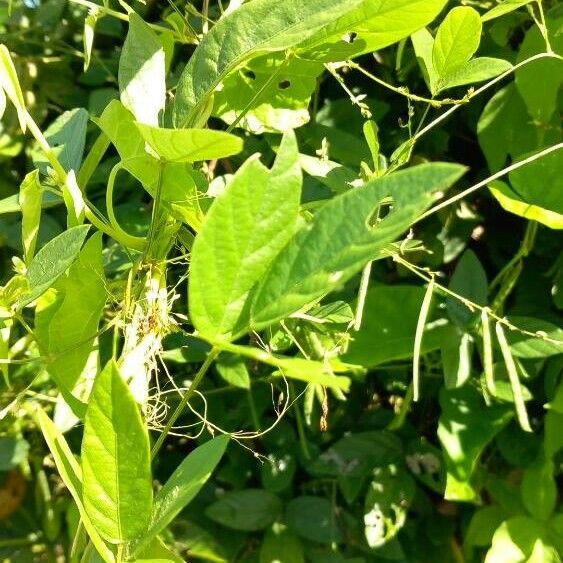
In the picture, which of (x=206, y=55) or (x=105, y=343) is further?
(x=105, y=343)

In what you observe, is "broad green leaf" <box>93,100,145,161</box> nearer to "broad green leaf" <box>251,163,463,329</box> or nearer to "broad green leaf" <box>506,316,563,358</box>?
"broad green leaf" <box>251,163,463,329</box>

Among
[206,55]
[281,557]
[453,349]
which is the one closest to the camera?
[206,55]

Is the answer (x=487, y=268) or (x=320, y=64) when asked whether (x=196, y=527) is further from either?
(x=320, y=64)

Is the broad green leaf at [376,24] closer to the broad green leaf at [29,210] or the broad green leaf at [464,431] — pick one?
the broad green leaf at [29,210]

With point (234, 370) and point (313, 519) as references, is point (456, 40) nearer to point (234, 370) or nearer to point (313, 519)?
point (234, 370)

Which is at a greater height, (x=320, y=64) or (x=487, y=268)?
(x=320, y=64)

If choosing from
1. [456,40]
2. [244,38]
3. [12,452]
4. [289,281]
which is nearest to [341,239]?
[289,281]

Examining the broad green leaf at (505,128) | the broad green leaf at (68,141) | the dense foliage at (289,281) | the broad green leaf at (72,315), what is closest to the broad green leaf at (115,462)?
the dense foliage at (289,281)

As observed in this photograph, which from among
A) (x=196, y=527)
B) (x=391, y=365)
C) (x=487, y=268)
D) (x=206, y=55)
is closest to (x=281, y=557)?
(x=196, y=527)
